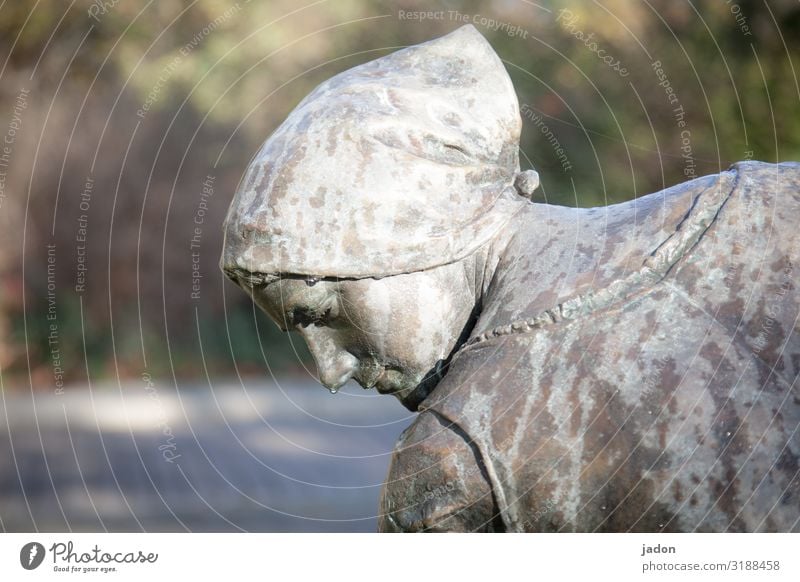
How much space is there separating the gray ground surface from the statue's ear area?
5389 millimetres

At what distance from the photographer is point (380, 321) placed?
253cm

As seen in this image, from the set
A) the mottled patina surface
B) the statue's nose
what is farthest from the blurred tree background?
the mottled patina surface

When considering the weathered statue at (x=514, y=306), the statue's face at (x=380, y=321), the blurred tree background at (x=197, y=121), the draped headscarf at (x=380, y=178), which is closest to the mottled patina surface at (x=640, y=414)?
the weathered statue at (x=514, y=306)

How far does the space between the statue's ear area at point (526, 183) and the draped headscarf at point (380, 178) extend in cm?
9

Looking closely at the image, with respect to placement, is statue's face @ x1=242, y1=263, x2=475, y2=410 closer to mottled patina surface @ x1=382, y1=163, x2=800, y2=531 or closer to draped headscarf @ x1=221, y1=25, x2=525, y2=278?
draped headscarf @ x1=221, y1=25, x2=525, y2=278

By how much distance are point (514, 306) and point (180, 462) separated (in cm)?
811

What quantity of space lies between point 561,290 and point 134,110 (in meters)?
10.3

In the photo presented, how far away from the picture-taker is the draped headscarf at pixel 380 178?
2.45m

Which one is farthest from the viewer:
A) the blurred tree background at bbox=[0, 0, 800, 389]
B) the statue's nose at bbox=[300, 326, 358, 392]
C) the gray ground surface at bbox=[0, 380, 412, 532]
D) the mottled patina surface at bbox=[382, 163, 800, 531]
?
the blurred tree background at bbox=[0, 0, 800, 389]

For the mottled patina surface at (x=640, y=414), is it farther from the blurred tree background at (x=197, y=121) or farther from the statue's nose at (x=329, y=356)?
the blurred tree background at (x=197, y=121)

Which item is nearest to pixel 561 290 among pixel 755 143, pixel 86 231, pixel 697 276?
pixel 697 276

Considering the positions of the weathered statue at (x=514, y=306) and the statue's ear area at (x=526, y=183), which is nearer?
the weathered statue at (x=514, y=306)

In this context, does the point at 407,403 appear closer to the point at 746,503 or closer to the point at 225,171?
the point at 746,503

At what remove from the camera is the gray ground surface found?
28.6ft
